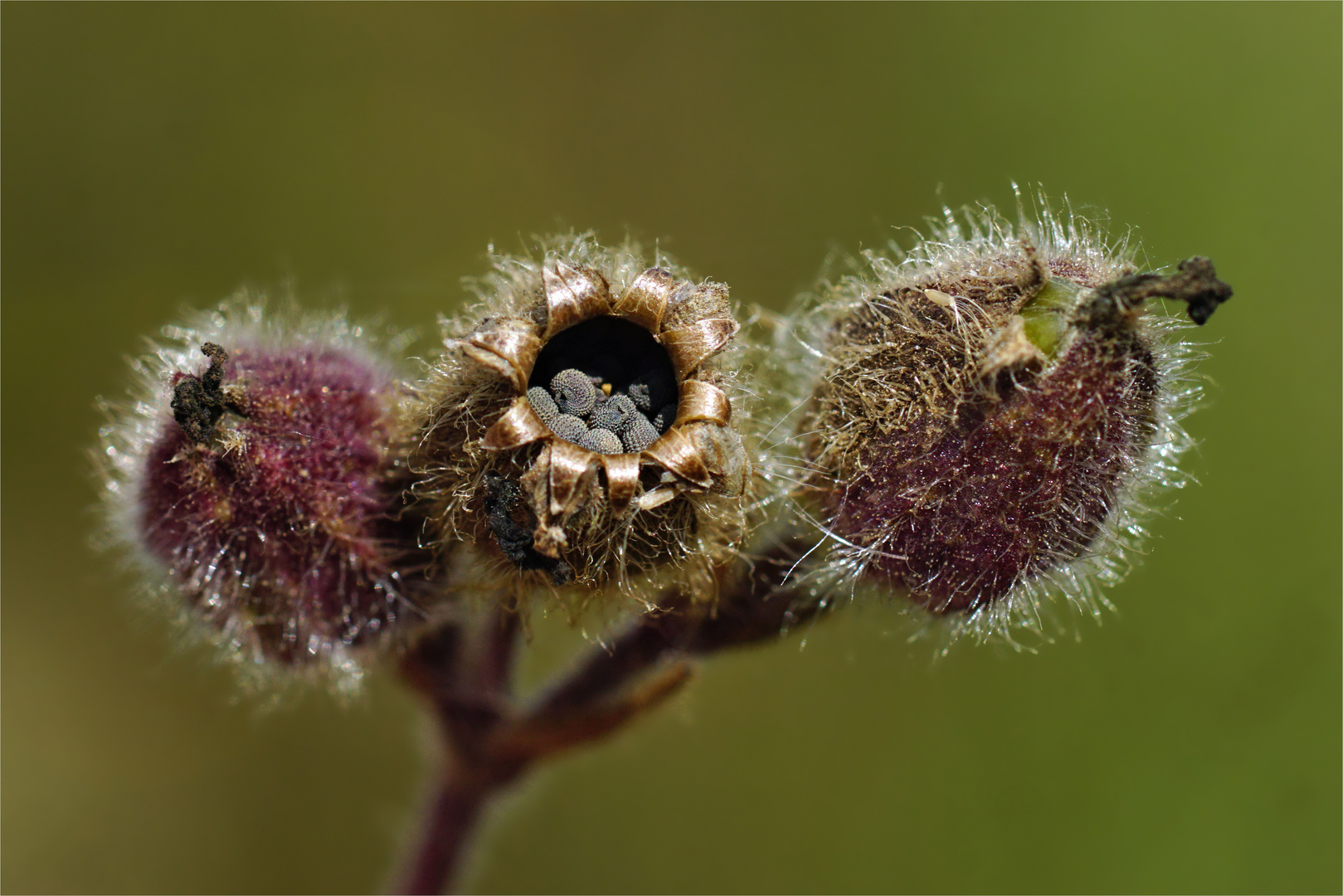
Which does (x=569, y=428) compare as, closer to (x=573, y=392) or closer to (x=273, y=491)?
(x=573, y=392)

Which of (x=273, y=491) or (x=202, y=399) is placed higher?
(x=202, y=399)

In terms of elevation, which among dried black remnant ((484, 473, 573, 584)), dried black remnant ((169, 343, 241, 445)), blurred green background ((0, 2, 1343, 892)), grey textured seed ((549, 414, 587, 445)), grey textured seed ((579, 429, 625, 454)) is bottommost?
dried black remnant ((484, 473, 573, 584))

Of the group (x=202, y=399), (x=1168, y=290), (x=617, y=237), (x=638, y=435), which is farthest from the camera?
(x=617, y=237)

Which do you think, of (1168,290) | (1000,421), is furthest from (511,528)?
(1168,290)

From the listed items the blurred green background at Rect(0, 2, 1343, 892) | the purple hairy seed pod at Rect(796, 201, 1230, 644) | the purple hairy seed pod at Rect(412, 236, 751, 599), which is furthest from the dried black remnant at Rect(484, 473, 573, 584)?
the blurred green background at Rect(0, 2, 1343, 892)

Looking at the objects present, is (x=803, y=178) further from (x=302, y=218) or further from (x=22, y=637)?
(x=22, y=637)

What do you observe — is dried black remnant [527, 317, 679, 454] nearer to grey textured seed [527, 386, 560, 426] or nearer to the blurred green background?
grey textured seed [527, 386, 560, 426]

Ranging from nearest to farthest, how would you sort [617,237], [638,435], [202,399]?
[638,435] → [202,399] → [617,237]

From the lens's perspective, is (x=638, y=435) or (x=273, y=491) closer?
(x=638, y=435)
